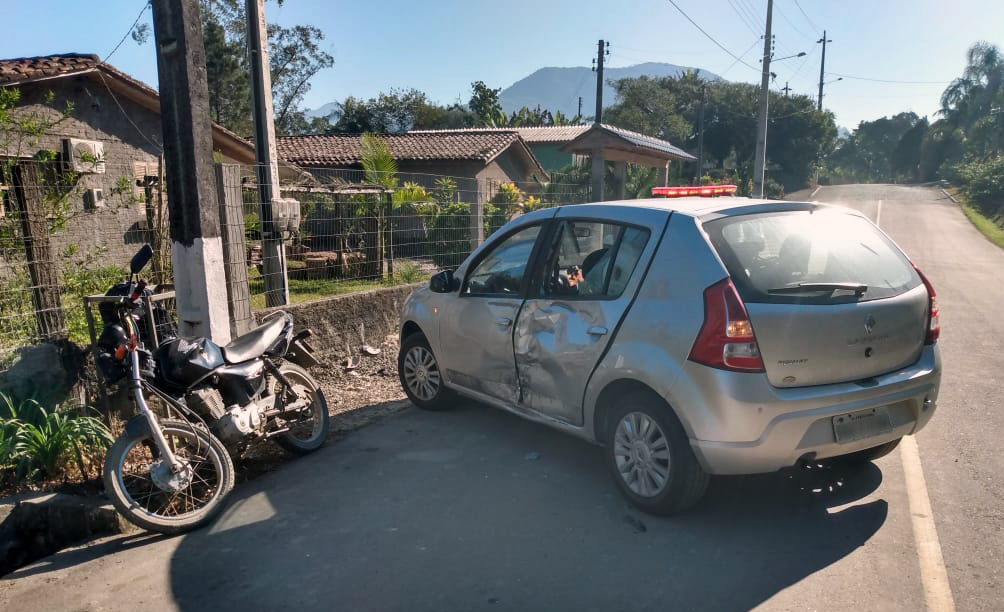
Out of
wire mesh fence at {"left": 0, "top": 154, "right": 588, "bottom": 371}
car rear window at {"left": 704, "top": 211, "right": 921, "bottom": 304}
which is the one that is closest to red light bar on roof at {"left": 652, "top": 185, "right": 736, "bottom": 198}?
car rear window at {"left": 704, "top": 211, "right": 921, "bottom": 304}

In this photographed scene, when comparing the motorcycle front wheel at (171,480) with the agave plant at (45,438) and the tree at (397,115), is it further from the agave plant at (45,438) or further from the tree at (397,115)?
the tree at (397,115)

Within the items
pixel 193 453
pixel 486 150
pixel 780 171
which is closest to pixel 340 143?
pixel 486 150

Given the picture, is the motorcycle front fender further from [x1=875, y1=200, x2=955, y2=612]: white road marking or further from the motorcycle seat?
[x1=875, y1=200, x2=955, y2=612]: white road marking

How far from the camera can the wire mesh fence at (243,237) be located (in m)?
4.93

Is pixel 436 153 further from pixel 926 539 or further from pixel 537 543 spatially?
pixel 926 539

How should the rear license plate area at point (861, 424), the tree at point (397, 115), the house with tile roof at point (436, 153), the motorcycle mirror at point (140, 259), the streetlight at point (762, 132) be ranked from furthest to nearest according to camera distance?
the tree at point (397, 115), the house with tile roof at point (436, 153), the streetlight at point (762, 132), the motorcycle mirror at point (140, 259), the rear license plate area at point (861, 424)

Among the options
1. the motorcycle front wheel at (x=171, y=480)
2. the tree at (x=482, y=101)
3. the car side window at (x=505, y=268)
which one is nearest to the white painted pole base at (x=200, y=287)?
the motorcycle front wheel at (x=171, y=480)

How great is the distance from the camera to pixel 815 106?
202ft

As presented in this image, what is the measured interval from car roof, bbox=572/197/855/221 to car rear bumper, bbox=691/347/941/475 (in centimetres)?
102

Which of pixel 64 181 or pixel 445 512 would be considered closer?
pixel 445 512

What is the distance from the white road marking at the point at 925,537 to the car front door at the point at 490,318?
2.50 metres

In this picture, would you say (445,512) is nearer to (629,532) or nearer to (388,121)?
(629,532)

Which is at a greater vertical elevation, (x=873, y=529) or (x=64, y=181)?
(x=64, y=181)

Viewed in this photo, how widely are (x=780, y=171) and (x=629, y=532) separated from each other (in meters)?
62.8
